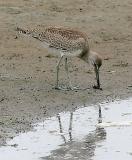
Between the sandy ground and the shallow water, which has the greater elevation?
the sandy ground

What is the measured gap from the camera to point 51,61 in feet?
42.4

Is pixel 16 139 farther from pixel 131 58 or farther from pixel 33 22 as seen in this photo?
pixel 33 22

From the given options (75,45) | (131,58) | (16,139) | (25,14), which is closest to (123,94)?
(75,45)

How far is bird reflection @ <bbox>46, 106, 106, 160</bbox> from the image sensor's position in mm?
8398

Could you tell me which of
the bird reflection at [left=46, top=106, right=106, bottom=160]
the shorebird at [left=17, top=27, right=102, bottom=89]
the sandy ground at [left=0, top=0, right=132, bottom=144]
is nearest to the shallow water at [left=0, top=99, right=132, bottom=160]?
the bird reflection at [left=46, top=106, right=106, bottom=160]

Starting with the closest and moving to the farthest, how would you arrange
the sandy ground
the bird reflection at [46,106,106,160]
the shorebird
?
1. the bird reflection at [46,106,106,160]
2. the sandy ground
3. the shorebird

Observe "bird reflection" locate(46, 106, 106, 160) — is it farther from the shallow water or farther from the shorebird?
the shorebird

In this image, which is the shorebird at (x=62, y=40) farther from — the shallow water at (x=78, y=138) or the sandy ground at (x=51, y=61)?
the shallow water at (x=78, y=138)

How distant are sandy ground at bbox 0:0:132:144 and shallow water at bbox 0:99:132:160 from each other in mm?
251

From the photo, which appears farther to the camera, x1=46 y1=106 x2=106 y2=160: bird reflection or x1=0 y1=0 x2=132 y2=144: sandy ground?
x1=0 y1=0 x2=132 y2=144: sandy ground

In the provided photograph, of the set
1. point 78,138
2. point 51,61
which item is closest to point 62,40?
point 51,61

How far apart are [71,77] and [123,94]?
1.11 metres

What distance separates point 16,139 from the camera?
8.88 m

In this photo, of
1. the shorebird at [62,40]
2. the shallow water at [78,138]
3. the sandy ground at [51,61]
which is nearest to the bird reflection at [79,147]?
the shallow water at [78,138]
